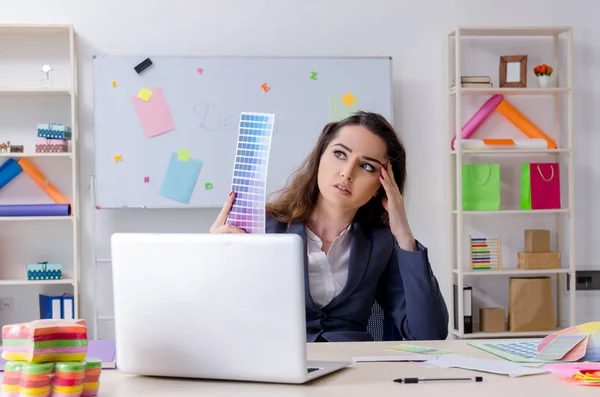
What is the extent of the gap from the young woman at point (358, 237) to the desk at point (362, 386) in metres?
0.46

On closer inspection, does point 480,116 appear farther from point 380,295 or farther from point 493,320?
point 380,295

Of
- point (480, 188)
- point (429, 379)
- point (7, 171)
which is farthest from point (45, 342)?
point (480, 188)

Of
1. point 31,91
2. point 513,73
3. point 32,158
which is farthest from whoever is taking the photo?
point 513,73

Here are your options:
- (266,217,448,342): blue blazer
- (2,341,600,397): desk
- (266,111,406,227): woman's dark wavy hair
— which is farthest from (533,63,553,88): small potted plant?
(2,341,600,397): desk

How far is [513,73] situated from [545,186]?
63 cm

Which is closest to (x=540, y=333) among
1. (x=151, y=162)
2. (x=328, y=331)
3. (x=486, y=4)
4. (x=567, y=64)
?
(x=567, y=64)

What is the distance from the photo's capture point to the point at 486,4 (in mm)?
4426

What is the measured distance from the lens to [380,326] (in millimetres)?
2145

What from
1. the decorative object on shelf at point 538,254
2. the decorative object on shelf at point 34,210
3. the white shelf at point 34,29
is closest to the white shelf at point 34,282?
the decorative object on shelf at point 34,210

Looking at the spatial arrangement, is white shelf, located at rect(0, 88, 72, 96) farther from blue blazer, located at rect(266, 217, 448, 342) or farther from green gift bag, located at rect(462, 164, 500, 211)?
blue blazer, located at rect(266, 217, 448, 342)

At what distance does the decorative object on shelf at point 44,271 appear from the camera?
4035 mm

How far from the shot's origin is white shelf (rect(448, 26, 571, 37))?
4.17 meters

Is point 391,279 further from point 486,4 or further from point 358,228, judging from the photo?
point 486,4

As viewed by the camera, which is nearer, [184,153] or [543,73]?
[184,153]
